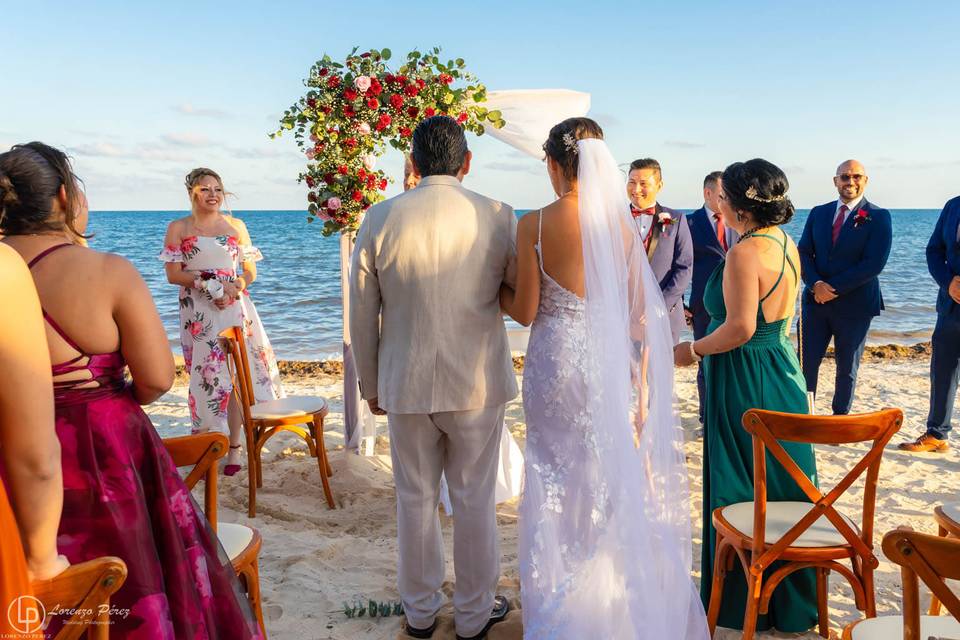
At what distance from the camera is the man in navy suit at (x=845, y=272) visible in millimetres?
5684

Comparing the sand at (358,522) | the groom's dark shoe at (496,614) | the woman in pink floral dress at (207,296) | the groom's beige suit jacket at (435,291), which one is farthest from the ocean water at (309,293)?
the groom's beige suit jacket at (435,291)

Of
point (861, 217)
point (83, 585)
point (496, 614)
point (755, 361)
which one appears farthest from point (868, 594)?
point (861, 217)

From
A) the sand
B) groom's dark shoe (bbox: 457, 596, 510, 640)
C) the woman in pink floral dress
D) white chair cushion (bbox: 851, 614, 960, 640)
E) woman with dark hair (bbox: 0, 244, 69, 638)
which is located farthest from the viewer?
the woman in pink floral dress

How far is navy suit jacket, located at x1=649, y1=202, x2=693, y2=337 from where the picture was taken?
17.7ft

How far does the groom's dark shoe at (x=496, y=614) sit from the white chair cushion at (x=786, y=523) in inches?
42.5

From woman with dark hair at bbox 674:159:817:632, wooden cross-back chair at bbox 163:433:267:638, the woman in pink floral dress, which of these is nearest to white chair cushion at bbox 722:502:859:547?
woman with dark hair at bbox 674:159:817:632

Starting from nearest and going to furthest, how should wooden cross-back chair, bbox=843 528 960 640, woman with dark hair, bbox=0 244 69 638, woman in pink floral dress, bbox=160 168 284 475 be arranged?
woman with dark hair, bbox=0 244 69 638, wooden cross-back chair, bbox=843 528 960 640, woman in pink floral dress, bbox=160 168 284 475

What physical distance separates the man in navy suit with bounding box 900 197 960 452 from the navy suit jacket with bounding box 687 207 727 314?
5.15ft

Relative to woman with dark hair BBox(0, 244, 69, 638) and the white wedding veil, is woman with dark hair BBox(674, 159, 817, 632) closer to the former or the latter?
the white wedding veil

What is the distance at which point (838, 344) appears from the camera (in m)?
5.90

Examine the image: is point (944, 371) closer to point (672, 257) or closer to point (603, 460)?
point (672, 257)

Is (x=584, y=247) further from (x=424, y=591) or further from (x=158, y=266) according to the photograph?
(x=158, y=266)

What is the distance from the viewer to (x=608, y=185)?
2.85 m

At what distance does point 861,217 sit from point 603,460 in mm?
3984
